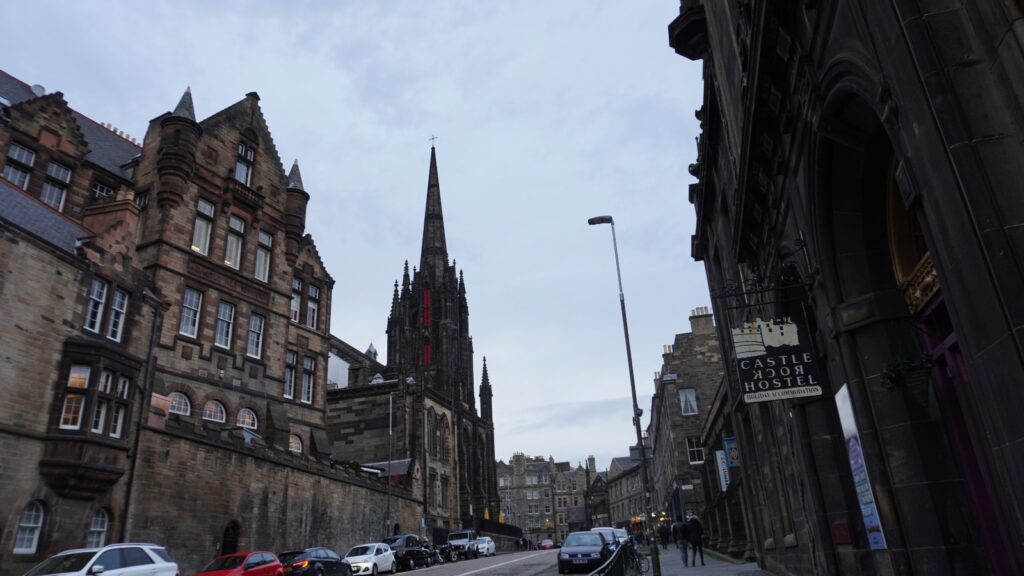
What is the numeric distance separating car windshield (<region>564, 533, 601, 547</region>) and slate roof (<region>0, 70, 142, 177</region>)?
2643 cm

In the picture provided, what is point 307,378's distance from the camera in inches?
1422

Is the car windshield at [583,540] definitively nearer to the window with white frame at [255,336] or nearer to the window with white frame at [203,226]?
the window with white frame at [255,336]

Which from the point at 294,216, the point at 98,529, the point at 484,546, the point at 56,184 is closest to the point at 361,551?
the point at 98,529

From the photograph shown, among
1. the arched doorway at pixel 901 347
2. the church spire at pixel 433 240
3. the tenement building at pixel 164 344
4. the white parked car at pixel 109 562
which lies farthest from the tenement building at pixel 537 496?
the arched doorway at pixel 901 347

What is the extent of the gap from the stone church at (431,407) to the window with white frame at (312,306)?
37.7 ft

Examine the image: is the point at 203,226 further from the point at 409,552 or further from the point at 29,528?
the point at 409,552

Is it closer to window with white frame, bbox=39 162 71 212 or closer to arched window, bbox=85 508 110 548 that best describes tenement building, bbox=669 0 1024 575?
arched window, bbox=85 508 110 548

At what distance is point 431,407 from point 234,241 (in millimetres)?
26898

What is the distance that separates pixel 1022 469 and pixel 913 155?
2590 millimetres

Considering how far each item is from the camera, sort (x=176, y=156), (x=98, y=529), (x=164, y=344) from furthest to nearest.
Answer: (x=176, y=156) < (x=164, y=344) < (x=98, y=529)

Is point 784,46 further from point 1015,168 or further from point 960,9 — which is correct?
point 1015,168

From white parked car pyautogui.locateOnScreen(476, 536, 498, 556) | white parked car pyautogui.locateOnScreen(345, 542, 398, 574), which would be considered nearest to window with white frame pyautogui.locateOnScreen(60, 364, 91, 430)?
white parked car pyautogui.locateOnScreen(345, 542, 398, 574)

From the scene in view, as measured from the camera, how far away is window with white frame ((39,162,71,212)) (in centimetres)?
2610

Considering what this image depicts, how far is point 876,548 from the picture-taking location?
8609 millimetres
